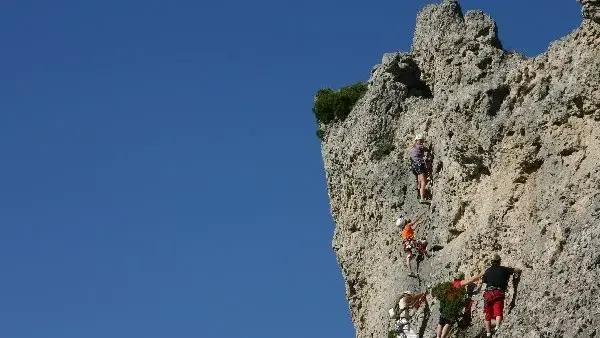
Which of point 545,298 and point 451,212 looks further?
point 451,212

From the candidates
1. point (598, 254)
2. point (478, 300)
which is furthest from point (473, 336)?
point (598, 254)

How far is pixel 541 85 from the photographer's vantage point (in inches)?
868

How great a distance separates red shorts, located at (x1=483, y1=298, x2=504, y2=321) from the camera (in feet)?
67.7

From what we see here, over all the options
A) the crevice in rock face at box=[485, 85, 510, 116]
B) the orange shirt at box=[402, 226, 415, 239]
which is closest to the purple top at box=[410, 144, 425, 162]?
the orange shirt at box=[402, 226, 415, 239]

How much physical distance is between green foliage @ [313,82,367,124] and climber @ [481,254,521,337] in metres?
10.3

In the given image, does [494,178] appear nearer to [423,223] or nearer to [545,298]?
[423,223]

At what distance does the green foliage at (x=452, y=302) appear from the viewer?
22.5m

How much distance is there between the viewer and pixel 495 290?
20.7 m

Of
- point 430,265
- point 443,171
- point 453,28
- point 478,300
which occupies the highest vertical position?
point 453,28

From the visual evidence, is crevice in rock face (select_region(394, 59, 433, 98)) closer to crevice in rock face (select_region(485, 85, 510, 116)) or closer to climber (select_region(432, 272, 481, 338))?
crevice in rock face (select_region(485, 85, 510, 116))

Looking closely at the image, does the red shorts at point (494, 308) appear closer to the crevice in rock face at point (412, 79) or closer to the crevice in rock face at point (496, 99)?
the crevice in rock face at point (496, 99)

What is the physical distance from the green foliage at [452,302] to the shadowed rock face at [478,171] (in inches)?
13.8

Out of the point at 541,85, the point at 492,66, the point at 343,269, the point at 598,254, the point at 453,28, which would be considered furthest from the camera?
the point at 343,269

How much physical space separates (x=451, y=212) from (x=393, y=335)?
10.5ft
